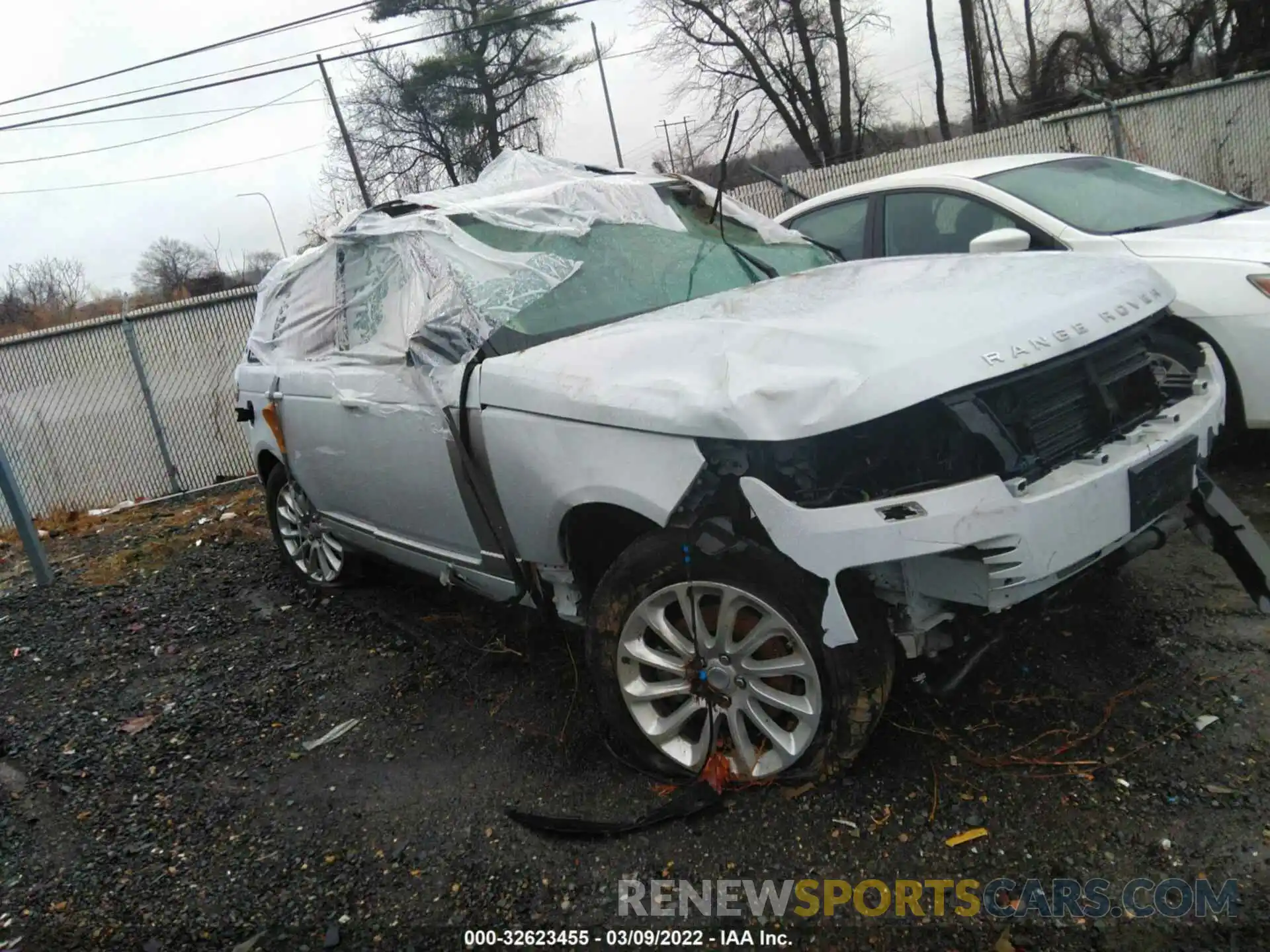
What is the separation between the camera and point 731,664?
2.55 metres

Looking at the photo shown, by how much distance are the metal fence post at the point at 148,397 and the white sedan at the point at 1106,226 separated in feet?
21.8

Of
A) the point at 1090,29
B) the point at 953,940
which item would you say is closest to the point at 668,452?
the point at 953,940

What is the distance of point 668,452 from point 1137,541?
1.40 meters

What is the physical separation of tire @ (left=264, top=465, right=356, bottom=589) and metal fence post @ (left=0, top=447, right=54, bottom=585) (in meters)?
2.34

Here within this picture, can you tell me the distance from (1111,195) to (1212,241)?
2.83ft

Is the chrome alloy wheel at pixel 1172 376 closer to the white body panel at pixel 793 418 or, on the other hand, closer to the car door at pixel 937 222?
the white body panel at pixel 793 418

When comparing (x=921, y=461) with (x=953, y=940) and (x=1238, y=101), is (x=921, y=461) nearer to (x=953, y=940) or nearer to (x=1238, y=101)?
(x=953, y=940)

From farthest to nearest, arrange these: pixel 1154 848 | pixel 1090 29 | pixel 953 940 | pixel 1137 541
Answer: pixel 1090 29, pixel 1137 541, pixel 1154 848, pixel 953 940

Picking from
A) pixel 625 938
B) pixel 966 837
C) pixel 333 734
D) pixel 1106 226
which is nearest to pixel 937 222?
pixel 1106 226

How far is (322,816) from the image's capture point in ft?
9.80

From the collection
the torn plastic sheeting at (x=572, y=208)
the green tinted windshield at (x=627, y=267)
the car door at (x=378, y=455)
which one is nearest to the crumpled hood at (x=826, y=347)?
the green tinted windshield at (x=627, y=267)

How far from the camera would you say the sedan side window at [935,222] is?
16.3ft

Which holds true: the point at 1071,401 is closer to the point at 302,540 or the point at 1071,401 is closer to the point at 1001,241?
the point at 1001,241

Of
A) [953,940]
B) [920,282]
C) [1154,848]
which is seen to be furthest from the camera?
[920,282]
